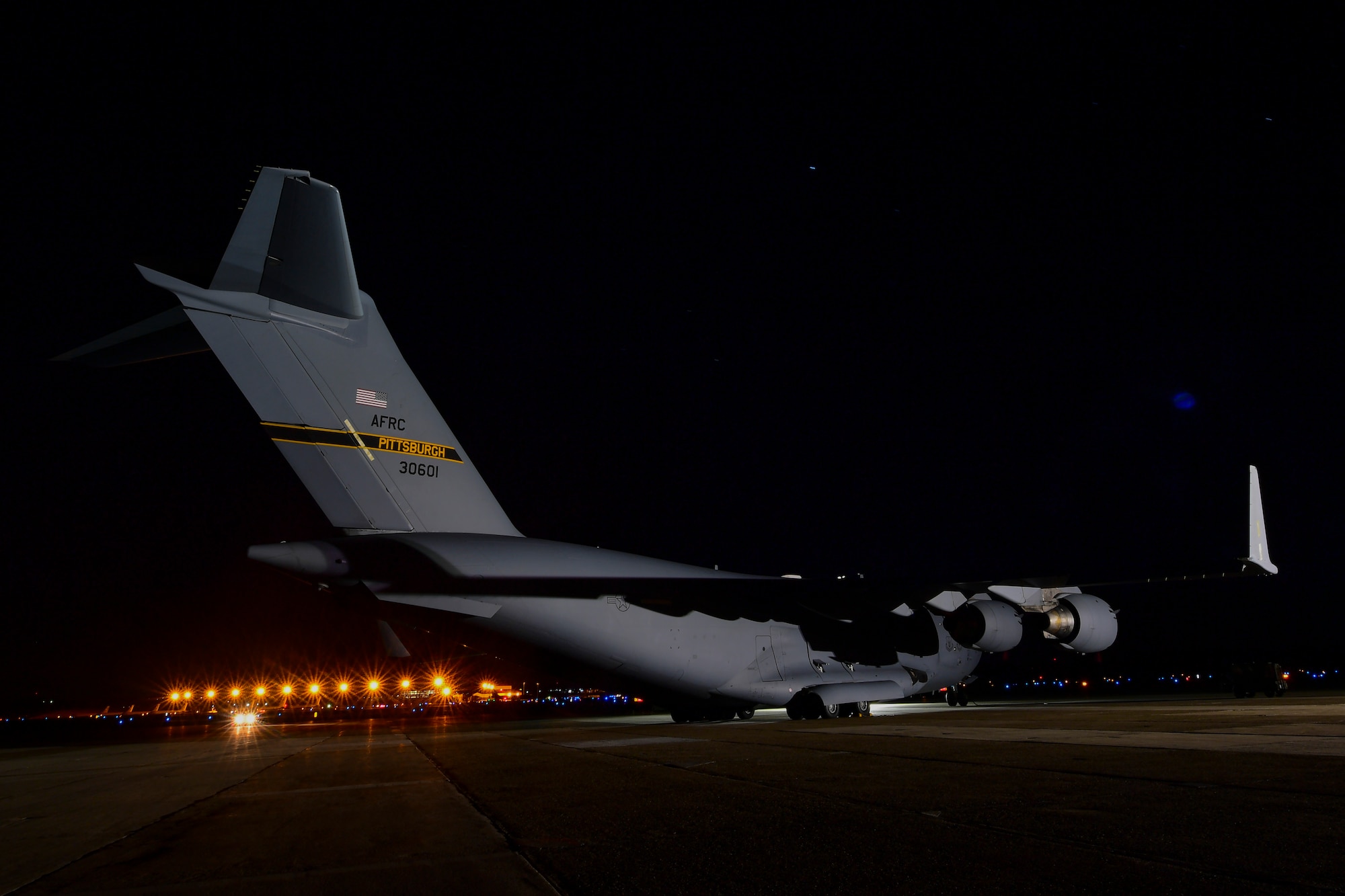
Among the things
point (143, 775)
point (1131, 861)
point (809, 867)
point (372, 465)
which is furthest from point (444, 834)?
point (372, 465)

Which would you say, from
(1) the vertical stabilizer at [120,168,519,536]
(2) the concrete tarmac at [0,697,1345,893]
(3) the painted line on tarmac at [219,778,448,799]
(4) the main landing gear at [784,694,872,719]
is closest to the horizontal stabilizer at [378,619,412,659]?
(1) the vertical stabilizer at [120,168,519,536]

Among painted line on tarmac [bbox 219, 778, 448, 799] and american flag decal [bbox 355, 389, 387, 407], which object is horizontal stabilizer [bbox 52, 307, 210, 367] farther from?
painted line on tarmac [bbox 219, 778, 448, 799]

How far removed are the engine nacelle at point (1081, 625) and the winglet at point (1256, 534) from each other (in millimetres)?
2392

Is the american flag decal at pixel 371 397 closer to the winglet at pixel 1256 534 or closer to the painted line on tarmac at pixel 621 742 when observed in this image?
the painted line on tarmac at pixel 621 742

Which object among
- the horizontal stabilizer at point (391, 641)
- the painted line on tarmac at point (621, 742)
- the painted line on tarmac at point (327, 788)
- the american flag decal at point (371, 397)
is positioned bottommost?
the painted line on tarmac at point (621, 742)

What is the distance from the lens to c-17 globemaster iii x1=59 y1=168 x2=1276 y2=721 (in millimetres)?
9688

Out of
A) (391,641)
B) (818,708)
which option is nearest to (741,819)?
(391,641)

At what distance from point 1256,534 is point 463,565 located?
12.8m

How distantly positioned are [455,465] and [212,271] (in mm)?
3794

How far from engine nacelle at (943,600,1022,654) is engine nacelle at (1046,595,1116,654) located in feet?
2.13

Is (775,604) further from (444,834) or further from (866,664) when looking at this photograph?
(444,834)

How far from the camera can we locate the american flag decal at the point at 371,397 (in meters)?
10.8

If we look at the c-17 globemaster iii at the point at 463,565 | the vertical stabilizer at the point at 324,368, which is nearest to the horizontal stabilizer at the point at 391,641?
the c-17 globemaster iii at the point at 463,565

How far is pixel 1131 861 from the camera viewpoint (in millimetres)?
3236
